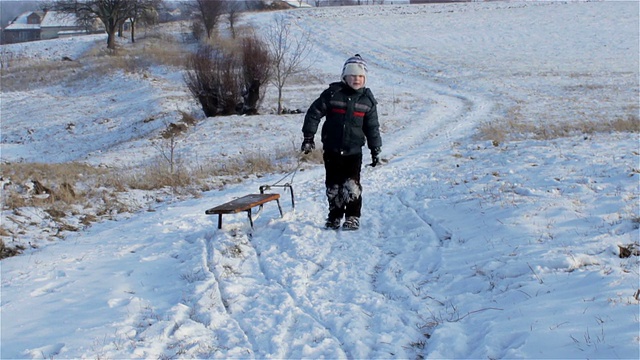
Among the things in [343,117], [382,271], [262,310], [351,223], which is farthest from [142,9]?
[262,310]

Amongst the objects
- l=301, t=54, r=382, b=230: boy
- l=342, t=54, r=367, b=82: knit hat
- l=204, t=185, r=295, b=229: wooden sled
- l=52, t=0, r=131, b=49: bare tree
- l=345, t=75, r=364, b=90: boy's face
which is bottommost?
l=204, t=185, r=295, b=229: wooden sled

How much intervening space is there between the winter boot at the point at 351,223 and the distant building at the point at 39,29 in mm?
73049

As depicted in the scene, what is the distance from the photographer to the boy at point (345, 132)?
6.45 m

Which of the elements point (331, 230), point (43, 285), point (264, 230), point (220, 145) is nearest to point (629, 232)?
point (331, 230)

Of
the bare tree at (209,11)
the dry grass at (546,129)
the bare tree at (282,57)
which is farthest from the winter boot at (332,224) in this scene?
the bare tree at (209,11)

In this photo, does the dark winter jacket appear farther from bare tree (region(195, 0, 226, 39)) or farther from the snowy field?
bare tree (region(195, 0, 226, 39))

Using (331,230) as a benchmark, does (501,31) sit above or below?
above

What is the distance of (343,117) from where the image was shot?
A: 6.54 meters

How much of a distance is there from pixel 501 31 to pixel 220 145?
137ft

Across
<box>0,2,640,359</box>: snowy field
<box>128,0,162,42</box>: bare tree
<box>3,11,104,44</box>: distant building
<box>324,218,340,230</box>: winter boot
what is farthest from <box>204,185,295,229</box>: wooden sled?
<box>3,11,104,44</box>: distant building

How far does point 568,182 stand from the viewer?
766 centimetres

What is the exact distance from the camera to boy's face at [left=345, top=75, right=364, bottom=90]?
20.9 feet

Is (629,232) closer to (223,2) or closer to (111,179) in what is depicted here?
(111,179)

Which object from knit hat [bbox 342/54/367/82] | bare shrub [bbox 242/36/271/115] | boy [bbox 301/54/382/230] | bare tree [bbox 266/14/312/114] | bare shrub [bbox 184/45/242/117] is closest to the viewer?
knit hat [bbox 342/54/367/82]
